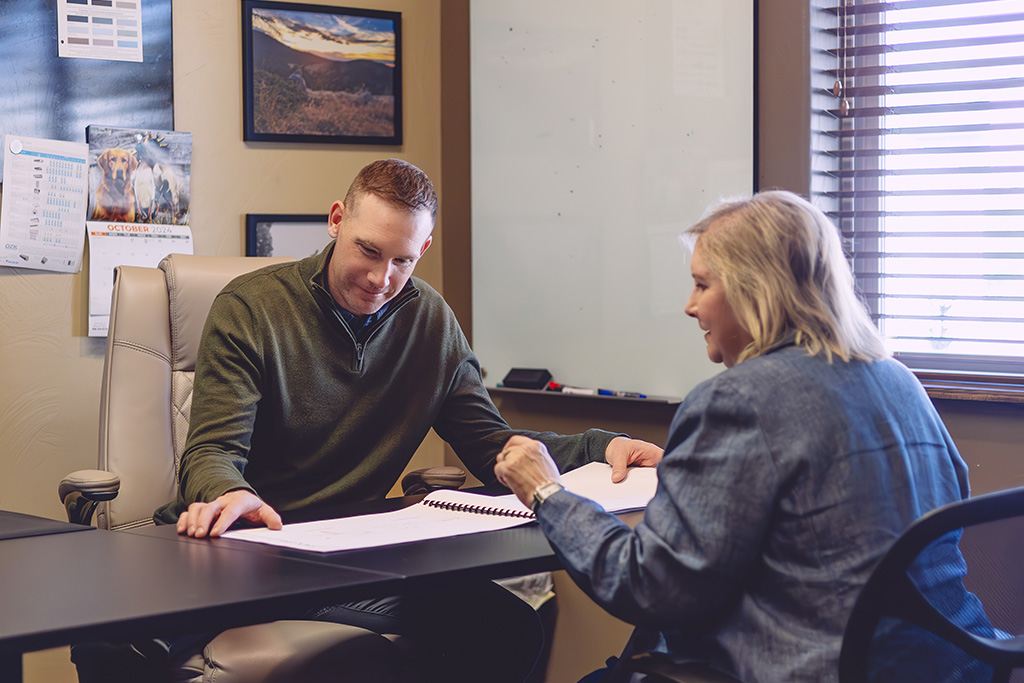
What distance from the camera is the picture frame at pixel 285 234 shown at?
275 cm

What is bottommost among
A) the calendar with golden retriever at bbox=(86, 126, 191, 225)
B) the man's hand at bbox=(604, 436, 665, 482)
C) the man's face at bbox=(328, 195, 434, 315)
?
the man's hand at bbox=(604, 436, 665, 482)

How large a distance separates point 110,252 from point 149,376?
2.31 feet

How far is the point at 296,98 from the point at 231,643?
6.13ft

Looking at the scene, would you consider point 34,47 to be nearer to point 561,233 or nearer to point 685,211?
point 561,233

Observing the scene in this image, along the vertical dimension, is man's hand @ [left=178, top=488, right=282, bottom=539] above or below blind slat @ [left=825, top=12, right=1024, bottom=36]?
below

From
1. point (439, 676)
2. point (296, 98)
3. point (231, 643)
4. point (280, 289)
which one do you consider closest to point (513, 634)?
point (439, 676)

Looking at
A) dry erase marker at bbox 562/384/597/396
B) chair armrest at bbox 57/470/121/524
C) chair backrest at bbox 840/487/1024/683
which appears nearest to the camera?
chair backrest at bbox 840/487/1024/683

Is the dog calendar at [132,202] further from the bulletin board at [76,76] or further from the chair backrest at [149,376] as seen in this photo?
the chair backrest at [149,376]

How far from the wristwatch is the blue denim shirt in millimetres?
138

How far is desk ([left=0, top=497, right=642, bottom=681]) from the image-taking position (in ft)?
3.09

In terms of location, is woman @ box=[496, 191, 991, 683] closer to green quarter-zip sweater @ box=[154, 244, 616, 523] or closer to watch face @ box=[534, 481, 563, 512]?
watch face @ box=[534, 481, 563, 512]

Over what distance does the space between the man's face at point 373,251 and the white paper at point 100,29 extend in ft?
3.91

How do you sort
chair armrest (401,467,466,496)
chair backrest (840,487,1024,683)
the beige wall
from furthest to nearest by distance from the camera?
the beige wall, chair armrest (401,467,466,496), chair backrest (840,487,1024,683)

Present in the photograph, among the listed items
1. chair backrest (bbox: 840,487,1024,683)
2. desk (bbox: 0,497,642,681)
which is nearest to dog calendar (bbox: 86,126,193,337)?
desk (bbox: 0,497,642,681)
